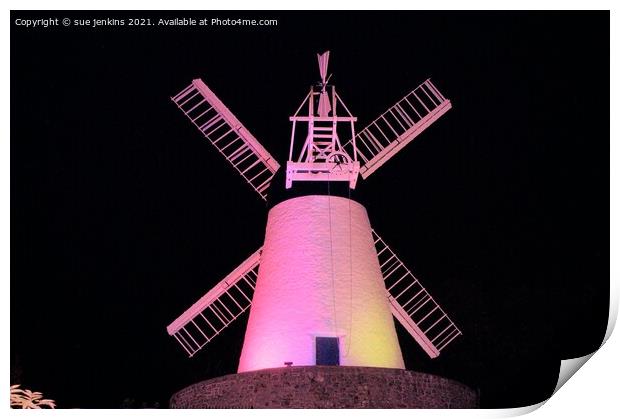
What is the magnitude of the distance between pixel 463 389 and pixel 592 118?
8.75 feet

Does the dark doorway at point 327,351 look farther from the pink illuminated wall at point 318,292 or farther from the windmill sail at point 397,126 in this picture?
the windmill sail at point 397,126

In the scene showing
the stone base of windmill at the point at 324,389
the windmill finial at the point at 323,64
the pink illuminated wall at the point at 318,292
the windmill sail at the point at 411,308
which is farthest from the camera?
the windmill sail at the point at 411,308

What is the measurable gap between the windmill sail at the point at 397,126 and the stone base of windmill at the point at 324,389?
2.28 metres

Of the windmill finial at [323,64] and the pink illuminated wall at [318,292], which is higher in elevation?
the windmill finial at [323,64]

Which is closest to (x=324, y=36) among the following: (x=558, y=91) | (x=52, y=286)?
(x=558, y=91)

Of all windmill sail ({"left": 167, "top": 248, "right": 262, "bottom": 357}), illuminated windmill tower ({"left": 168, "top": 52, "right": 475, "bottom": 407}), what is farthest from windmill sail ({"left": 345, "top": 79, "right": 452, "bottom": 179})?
windmill sail ({"left": 167, "top": 248, "right": 262, "bottom": 357})

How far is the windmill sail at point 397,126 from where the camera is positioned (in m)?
11.0

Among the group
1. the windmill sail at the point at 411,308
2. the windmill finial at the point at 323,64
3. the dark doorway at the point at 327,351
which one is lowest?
the windmill sail at the point at 411,308

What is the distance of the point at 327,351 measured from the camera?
384 inches

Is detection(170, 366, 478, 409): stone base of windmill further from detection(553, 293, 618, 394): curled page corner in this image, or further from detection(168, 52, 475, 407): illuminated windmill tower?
detection(553, 293, 618, 394): curled page corner

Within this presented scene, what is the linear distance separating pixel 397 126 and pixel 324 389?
3.54 metres

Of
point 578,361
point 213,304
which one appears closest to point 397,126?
point 213,304

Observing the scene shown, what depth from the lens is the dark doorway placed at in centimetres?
968

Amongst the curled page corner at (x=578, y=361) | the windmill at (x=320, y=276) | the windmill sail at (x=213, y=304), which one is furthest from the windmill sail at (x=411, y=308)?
the curled page corner at (x=578, y=361)
